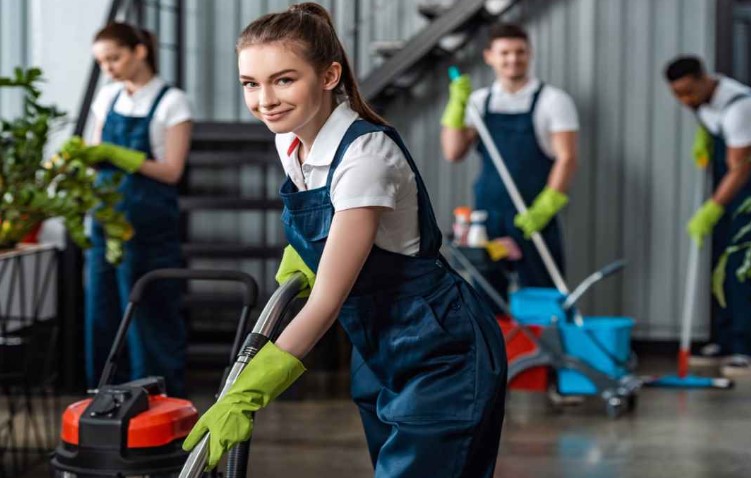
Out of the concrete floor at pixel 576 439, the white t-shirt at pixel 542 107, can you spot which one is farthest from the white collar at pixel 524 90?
the concrete floor at pixel 576 439

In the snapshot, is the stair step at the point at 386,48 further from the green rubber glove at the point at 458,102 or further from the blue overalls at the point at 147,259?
the blue overalls at the point at 147,259

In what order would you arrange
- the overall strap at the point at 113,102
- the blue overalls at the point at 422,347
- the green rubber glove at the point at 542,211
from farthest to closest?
the green rubber glove at the point at 542,211 < the overall strap at the point at 113,102 < the blue overalls at the point at 422,347

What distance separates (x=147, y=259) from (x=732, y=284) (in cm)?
268

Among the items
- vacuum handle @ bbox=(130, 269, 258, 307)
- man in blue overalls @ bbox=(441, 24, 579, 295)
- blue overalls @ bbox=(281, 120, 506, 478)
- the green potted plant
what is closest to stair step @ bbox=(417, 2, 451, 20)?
man in blue overalls @ bbox=(441, 24, 579, 295)

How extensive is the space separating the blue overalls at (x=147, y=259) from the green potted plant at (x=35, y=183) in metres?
0.30

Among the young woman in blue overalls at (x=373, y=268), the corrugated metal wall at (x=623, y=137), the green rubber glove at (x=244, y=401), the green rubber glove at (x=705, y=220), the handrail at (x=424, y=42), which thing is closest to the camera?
the green rubber glove at (x=244, y=401)

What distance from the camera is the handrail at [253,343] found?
5.65 feet

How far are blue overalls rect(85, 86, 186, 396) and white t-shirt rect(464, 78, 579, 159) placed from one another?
1.37 meters

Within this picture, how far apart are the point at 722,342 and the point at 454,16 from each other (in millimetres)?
1872

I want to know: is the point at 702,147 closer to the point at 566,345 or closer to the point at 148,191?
the point at 566,345

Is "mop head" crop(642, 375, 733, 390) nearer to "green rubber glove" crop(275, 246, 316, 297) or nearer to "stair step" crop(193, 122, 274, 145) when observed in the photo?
"stair step" crop(193, 122, 274, 145)

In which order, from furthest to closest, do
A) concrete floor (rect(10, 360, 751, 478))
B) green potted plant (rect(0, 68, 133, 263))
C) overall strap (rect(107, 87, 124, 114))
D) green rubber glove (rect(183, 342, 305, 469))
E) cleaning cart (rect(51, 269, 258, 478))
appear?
overall strap (rect(107, 87, 124, 114)), concrete floor (rect(10, 360, 751, 478)), green potted plant (rect(0, 68, 133, 263)), cleaning cart (rect(51, 269, 258, 478)), green rubber glove (rect(183, 342, 305, 469))

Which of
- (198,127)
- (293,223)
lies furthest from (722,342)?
(293,223)

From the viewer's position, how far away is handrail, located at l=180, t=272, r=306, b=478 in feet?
5.65
